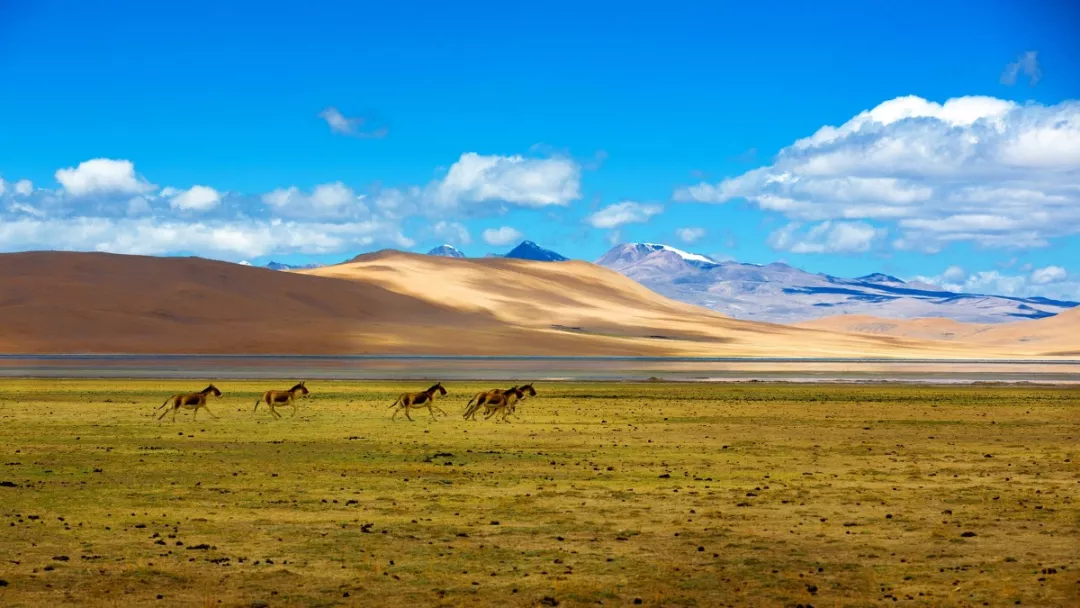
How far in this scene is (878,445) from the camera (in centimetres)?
2873

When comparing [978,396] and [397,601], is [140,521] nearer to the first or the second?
[397,601]

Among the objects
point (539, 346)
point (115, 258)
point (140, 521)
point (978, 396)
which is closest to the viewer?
point (140, 521)

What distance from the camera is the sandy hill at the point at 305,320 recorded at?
111625 mm

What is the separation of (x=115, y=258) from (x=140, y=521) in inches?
6189

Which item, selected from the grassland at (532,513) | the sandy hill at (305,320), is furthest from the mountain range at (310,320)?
the grassland at (532,513)

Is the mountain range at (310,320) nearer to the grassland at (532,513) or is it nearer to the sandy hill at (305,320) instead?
the sandy hill at (305,320)

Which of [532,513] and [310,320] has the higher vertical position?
[310,320]

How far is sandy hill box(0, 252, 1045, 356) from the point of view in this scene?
4395 inches

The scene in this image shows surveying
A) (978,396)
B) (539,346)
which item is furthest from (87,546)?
(539,346)

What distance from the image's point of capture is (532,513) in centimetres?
1800

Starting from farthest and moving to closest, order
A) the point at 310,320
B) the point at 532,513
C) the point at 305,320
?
1. the point at 310,320
2. the point at 305,320
3. the point at 532,513

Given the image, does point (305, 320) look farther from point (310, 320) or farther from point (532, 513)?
point (532, 513)

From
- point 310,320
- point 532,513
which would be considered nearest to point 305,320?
point 310,320

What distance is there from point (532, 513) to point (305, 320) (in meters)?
118
